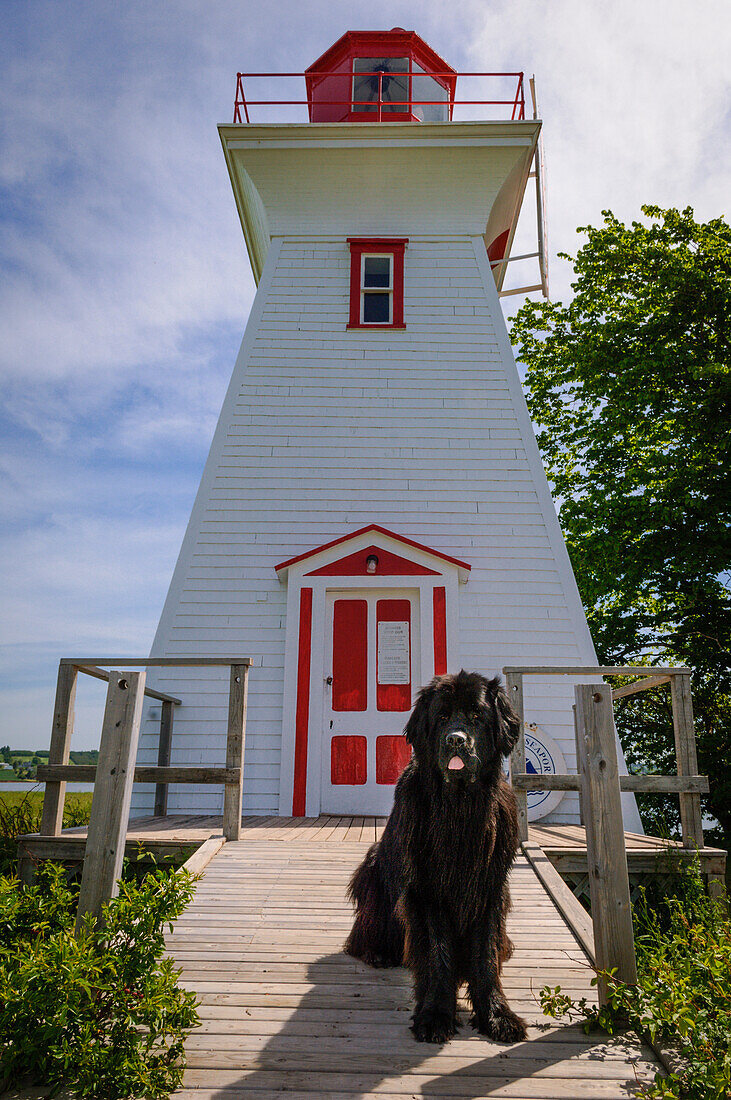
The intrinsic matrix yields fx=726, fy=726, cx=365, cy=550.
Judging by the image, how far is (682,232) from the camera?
1302cm

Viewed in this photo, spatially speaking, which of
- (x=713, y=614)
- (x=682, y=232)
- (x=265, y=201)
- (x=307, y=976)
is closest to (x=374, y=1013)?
(x=307, y=976)

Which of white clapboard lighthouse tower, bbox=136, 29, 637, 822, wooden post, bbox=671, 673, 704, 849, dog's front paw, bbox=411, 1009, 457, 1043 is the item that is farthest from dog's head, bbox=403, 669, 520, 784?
white clapboard lighthouse tower, bbox=136, 29, 637, 822

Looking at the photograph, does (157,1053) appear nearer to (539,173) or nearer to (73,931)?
(73,931)

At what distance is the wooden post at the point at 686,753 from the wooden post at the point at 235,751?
10.0 ft

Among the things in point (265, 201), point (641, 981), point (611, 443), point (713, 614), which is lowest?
point (641, 981)

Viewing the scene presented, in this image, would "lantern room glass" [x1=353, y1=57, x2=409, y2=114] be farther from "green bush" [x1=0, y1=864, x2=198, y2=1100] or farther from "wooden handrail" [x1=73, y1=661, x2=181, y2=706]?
"green bush" [x1=0, y1=864, x2=198, y2=1100]

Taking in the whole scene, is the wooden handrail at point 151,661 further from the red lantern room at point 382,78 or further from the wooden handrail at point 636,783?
the red lantern room at point 382,78

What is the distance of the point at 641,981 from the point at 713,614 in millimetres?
10715

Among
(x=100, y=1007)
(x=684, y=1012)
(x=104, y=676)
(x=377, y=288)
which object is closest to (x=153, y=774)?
(x=104, y=676)

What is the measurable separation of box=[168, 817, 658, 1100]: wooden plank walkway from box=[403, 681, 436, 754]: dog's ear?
105 cm

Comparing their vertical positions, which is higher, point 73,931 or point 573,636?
point 573,636

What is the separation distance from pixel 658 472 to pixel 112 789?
35.7 feet

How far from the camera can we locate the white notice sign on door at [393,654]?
7.54 metres

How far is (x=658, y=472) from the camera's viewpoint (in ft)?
39.0
